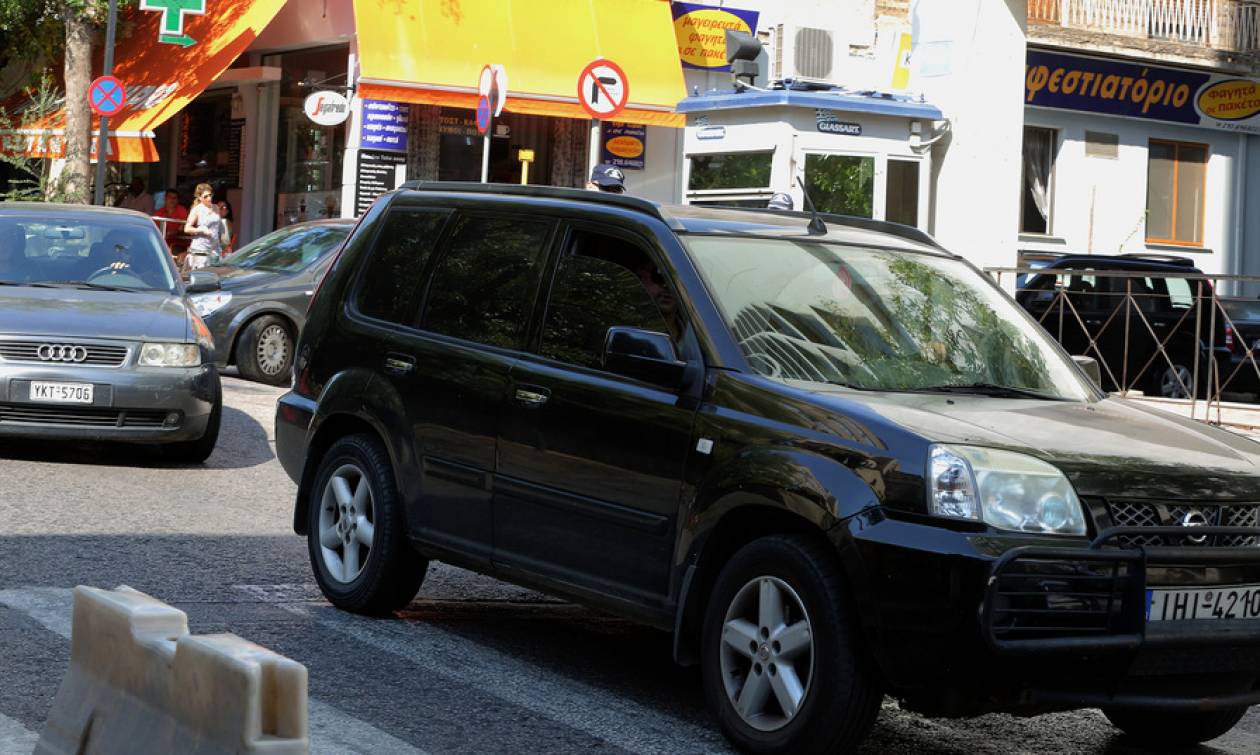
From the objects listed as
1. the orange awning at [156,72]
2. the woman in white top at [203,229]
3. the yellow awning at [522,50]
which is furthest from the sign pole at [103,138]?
the yellow awning at [522,50]

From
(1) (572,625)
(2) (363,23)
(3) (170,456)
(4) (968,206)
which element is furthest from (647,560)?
(2) (363,23)

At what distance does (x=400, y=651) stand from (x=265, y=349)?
39.2ft

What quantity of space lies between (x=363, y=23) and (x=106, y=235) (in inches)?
543

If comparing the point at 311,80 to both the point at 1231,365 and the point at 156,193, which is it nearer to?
the point at 156,193

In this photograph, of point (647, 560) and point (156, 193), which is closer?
point (647, 560)

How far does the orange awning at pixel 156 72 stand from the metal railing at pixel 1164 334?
12.9 meters

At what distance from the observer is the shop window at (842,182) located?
939 inches

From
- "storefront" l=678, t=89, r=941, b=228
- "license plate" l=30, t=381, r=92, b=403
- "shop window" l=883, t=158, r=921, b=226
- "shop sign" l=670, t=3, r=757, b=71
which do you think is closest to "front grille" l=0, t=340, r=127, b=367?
"license plate" l=30, t=381, r=92, b=403

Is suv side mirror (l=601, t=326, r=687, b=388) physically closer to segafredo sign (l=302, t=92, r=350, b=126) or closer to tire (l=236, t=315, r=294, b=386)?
tire (l=236, t=315, r=294, b=386)

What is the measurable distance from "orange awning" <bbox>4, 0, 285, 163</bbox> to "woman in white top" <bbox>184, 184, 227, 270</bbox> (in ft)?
8.55

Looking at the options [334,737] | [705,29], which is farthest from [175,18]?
[334,737]

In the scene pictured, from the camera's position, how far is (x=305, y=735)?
371 cm

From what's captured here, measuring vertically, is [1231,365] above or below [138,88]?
below

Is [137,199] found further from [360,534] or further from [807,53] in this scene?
[360,534]
